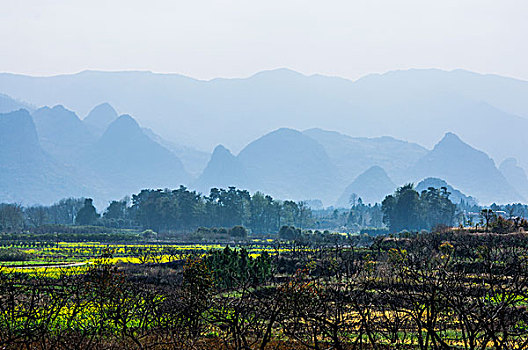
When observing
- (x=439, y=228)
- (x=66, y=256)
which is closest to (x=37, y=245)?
(x=66, y=256)

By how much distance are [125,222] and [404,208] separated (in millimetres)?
55920

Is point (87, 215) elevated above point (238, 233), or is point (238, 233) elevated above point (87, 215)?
point (87, 215)

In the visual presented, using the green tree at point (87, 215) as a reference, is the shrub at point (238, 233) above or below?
below

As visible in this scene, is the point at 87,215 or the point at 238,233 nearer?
the point at 238,233

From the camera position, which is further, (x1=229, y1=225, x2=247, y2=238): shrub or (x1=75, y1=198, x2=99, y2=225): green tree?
(x1=75, y1=198, x2=99, y2=225): green tree

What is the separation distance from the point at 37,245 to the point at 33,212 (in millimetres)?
72358

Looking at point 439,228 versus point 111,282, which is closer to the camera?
point 111,282

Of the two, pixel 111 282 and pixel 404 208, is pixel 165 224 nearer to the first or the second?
pixel 404 208

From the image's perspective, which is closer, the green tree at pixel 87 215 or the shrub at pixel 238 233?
the shrub at pixel 238 233

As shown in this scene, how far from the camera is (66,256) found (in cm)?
6625

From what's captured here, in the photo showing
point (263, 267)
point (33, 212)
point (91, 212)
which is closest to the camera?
point (263, 267)

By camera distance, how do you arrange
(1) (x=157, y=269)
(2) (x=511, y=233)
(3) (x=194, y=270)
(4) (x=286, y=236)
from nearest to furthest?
(3) (x=194, y=270) < (1) (x=157, y=269) < (2) (x=511, y=233) < (4) (x=286, y=236)

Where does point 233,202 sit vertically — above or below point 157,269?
above

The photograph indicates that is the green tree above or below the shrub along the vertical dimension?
above
